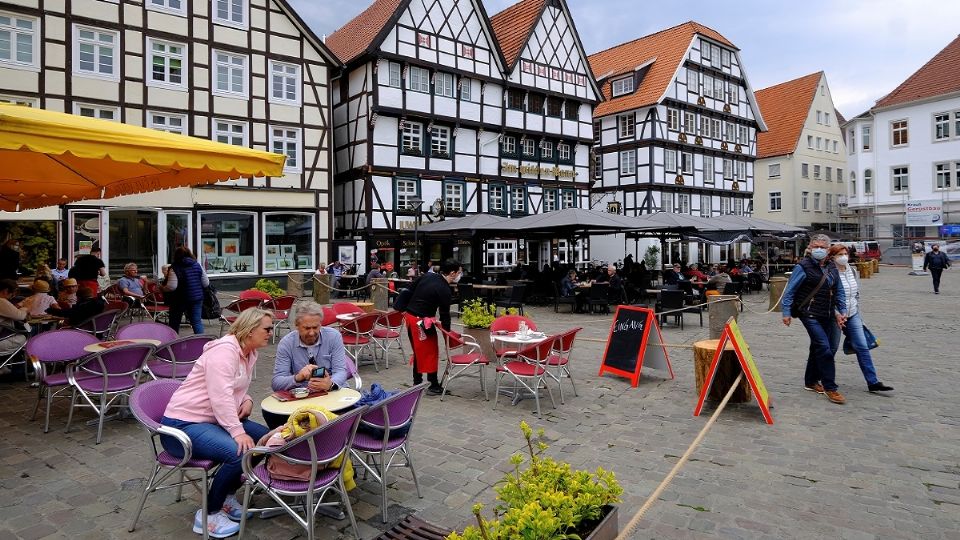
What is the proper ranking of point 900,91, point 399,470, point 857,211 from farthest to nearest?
point 857,211
point 900,91
point 399,470

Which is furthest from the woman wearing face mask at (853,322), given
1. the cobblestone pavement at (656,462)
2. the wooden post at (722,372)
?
the wooden post at (722,372)

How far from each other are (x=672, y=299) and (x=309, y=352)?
10.1 meters

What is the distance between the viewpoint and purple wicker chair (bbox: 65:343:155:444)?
5.51 meters

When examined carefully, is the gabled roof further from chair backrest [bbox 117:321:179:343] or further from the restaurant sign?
chair backrest [bbox 117:321:179:343]

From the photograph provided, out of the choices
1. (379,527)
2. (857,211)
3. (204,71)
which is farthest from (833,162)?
(379,527)

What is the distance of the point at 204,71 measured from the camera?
67.7 ft

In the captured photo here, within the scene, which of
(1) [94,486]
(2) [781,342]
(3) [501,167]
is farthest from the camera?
(3) [501,167]

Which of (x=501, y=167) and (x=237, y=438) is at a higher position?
(x=501, y=167)

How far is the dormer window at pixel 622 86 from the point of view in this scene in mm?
35438

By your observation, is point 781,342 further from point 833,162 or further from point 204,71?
point 833,162

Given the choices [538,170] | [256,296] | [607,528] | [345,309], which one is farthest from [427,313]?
[538,170]

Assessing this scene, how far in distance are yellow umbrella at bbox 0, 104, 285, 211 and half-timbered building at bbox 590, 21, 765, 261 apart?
2856 centimetres

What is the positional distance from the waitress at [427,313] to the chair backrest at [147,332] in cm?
272

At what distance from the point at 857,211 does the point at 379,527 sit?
168 feet
